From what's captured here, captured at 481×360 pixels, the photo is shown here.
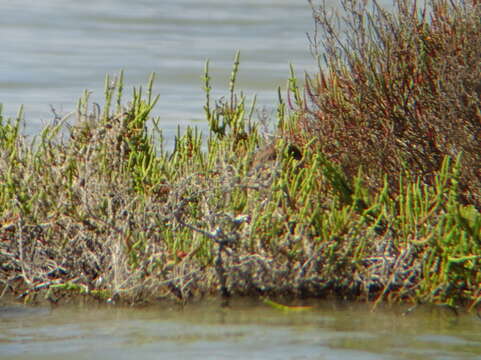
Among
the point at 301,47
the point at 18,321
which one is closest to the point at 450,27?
the point at 18,321

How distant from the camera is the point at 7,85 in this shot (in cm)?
1775

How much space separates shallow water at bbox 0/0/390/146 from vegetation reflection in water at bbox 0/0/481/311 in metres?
1.06

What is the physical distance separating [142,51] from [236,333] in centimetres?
1718

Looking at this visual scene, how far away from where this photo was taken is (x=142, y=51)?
22.7 meters

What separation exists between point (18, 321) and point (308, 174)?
1891 millimetres

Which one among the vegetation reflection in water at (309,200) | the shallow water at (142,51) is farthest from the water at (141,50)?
the vegetation reflection in water at (309,200)

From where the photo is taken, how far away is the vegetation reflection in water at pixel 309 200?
641 centimetres

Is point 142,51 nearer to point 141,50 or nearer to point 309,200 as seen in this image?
point 141,50

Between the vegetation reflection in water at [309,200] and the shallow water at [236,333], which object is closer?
the shallow water at [236,333]

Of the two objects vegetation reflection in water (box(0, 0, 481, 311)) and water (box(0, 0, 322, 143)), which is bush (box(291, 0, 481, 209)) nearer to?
vegetation reflection in water (box(0, 0, 481, 311))

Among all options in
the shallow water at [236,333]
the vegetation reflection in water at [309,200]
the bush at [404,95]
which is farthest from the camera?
the bush at [404,95]

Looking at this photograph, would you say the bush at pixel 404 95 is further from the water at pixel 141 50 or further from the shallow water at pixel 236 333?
the water at pixel 141 50

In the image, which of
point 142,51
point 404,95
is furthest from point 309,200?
point 142,51

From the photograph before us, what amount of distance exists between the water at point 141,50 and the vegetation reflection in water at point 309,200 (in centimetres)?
625
